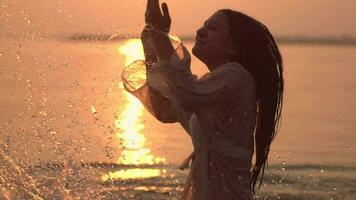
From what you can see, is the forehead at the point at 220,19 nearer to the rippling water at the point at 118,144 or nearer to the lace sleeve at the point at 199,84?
the lace sleeve at the point at 199,84

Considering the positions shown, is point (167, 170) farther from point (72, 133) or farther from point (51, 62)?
point (51, 62)

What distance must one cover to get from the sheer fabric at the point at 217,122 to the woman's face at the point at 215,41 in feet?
0.34

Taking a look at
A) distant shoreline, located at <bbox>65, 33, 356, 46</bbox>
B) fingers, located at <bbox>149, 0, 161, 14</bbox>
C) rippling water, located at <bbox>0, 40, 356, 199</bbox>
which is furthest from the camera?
distant shoreline, located at <bbox>65, 33, 356, 46</bbox>

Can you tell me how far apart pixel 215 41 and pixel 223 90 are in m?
0.34

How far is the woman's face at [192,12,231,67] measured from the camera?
5.41 m

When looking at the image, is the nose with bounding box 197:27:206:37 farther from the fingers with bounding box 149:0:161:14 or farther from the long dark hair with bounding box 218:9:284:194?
the fingers with bounding box 149:0:161:14

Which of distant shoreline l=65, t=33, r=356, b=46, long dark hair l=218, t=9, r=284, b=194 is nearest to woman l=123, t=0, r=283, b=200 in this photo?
long dark hair l=218, t=9, r=284, b=194

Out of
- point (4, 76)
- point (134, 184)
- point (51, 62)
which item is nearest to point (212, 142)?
point (134, 184)

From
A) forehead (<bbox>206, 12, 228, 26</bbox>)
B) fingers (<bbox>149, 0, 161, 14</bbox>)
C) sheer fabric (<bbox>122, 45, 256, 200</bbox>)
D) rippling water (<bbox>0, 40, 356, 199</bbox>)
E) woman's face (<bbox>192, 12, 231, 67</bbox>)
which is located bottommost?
rippling water (<bbox>0, 40, 356, 199</bbox>)

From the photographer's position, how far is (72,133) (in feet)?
50.9

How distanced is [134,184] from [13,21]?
27383 millimetres

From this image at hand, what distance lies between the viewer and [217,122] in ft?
17.4

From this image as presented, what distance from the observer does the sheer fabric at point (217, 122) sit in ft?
16.9

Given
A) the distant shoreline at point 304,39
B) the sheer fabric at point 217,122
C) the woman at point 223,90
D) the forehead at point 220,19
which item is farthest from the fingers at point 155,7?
the distant shoreline at point 304,39
